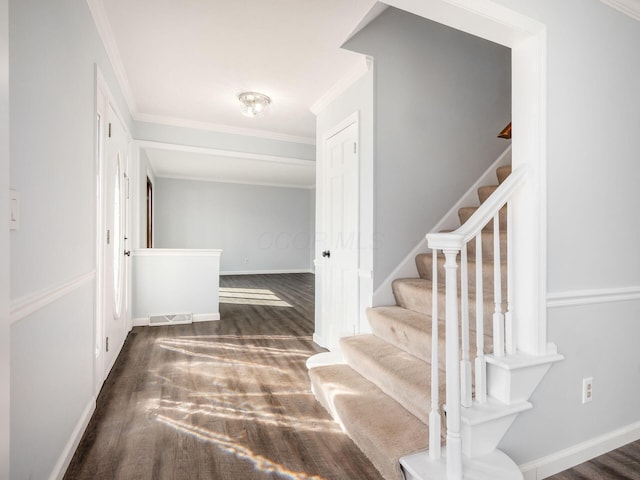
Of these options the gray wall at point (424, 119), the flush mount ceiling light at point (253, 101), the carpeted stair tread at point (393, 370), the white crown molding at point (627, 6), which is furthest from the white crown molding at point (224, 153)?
the white crown molding at point (627, 6)

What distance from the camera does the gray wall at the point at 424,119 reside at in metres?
2.64

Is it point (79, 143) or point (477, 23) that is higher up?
point (477, 23)

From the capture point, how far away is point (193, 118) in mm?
4309

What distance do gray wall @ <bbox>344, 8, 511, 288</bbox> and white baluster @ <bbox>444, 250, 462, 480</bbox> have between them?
1.31 metres

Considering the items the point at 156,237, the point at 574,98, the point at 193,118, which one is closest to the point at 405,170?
the point at 574,98

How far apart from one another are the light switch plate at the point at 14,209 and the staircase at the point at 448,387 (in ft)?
4.61

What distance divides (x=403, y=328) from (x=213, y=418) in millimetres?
1215

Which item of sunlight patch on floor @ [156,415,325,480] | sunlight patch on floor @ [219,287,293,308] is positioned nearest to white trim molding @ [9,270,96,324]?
sunlight patch on floor @ [156,415,325,480]

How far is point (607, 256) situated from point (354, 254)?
1594 millimetres

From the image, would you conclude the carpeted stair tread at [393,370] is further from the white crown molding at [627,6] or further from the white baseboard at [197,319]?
the white baseboard at [197,319]

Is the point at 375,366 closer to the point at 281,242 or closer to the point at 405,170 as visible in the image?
the point at 405,170

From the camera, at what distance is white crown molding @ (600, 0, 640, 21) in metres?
1.79

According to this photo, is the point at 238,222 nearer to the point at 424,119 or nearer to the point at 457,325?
the point at 424,119

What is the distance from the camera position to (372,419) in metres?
1.74
